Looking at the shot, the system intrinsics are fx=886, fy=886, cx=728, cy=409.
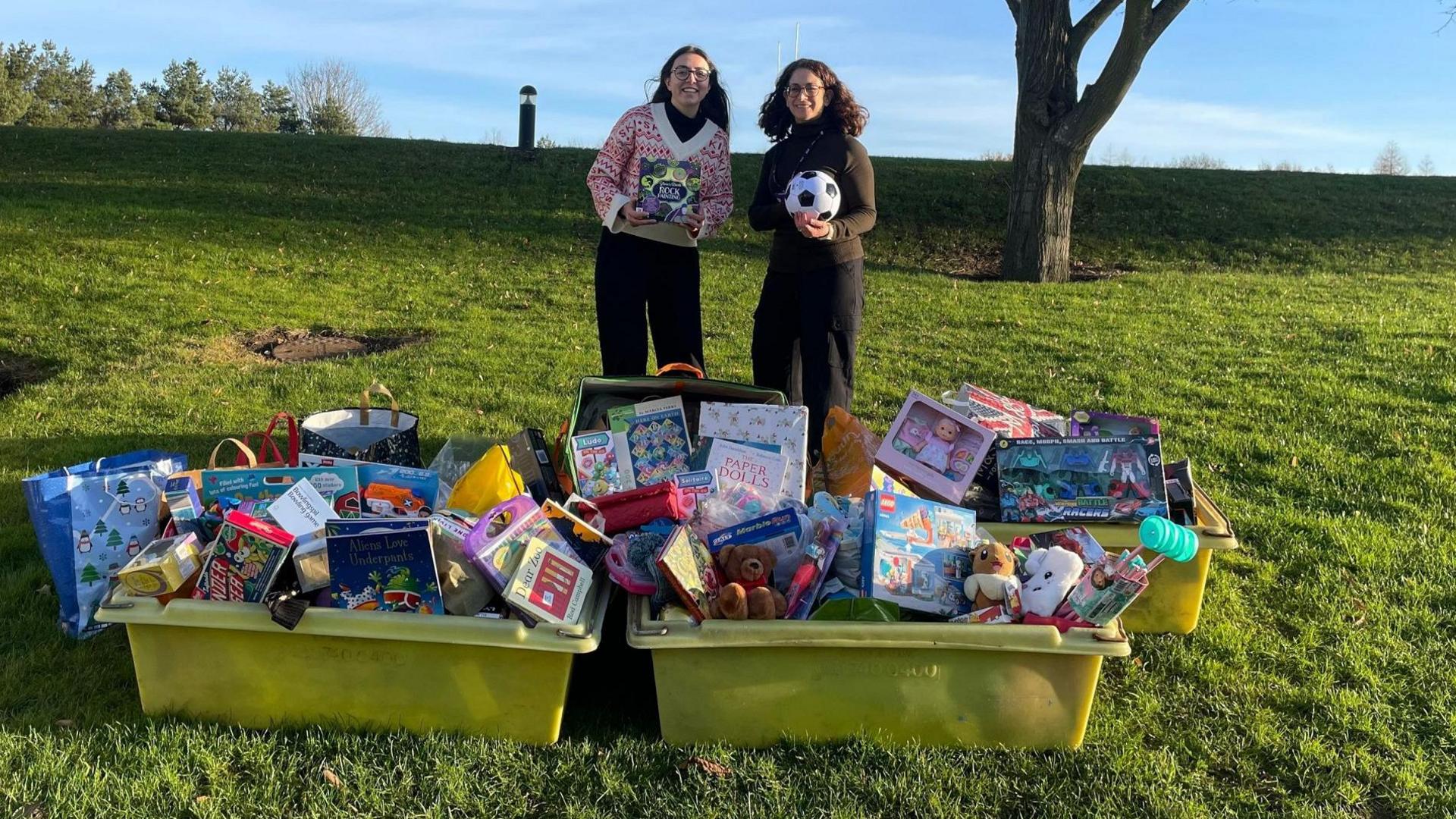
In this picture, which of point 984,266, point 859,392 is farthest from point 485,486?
point 984,266

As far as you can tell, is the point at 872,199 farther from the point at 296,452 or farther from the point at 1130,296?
the point at 1130,296

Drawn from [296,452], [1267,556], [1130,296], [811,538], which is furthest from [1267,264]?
[296,452]

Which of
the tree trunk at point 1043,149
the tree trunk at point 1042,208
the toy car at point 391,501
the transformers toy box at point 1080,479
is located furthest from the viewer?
the tree trunk at point 1042,208

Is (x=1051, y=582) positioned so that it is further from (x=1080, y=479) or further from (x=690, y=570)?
(x=690, y=570)

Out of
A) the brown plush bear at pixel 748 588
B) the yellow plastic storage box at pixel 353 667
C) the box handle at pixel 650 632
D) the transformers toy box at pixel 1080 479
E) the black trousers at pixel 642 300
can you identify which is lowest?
the yellow plastic storage box at pixel 353 667

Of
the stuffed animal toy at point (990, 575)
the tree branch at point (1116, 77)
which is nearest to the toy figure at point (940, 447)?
the stuffed animal toy at point (990, 575)

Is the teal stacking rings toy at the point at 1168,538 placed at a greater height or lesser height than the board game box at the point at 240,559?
greater

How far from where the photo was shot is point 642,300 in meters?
4.03

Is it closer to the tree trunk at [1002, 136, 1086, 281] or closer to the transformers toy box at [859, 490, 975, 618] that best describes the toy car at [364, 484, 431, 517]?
the transformers toy box at [859, 490, 975, 618]

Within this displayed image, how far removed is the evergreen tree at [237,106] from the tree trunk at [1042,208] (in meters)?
49.1

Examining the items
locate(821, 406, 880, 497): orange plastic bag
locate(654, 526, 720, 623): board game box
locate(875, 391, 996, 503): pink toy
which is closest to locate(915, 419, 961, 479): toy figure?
locate(875, 391, 996, 503): pink toy

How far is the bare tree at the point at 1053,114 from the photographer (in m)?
10.2

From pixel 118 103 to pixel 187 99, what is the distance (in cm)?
421

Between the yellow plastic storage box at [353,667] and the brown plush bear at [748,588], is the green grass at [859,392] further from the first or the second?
the brown plush bear at [748,588]
